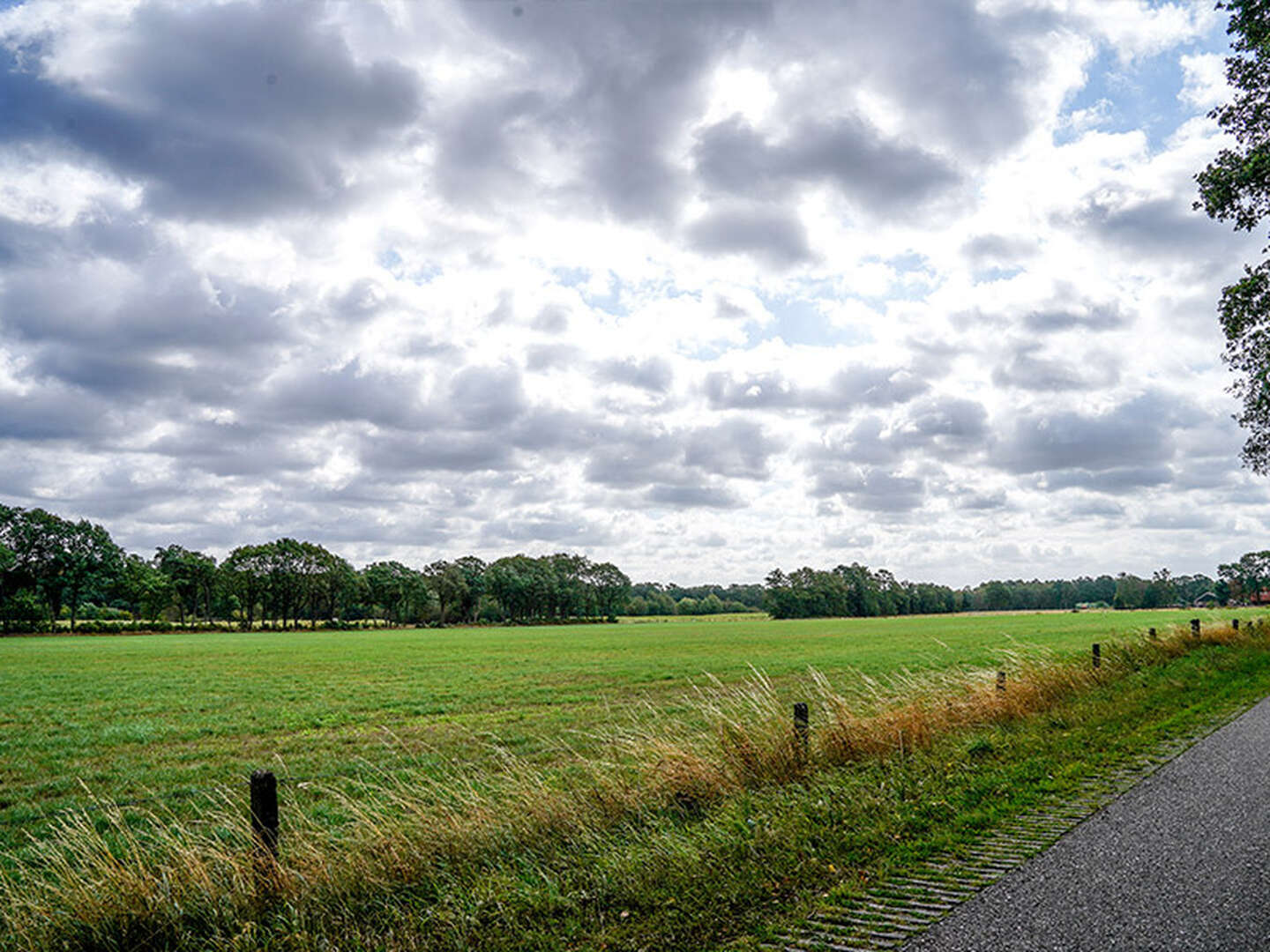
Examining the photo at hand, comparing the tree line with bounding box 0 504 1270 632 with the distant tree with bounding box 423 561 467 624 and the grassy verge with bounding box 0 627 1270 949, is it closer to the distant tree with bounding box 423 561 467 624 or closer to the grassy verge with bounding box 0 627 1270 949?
the distant tree with bounding box 423 561 467 624

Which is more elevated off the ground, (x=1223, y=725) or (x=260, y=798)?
(x=260, y=798)

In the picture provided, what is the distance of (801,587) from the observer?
198 metres

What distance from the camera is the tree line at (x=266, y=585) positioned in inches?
4510

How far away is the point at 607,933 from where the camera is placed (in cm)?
625

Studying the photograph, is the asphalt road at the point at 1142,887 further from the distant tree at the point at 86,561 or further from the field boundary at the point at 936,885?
the distant tree at the point at 86,561

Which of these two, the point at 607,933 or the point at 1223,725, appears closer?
the point at 607,933

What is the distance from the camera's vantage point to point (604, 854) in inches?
311

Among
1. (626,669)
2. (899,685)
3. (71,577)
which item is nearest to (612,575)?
(71,577)

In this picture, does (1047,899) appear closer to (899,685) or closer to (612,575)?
(899,685)

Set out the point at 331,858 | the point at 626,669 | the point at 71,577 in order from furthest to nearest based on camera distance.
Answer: the point at 71,577, the point at 626,669, the point at 331,858

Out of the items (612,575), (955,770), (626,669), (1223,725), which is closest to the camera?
(955,770)

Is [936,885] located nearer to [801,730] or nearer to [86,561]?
[801,730]

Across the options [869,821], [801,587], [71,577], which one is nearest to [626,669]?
[869,821]

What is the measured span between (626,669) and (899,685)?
22.5 m
